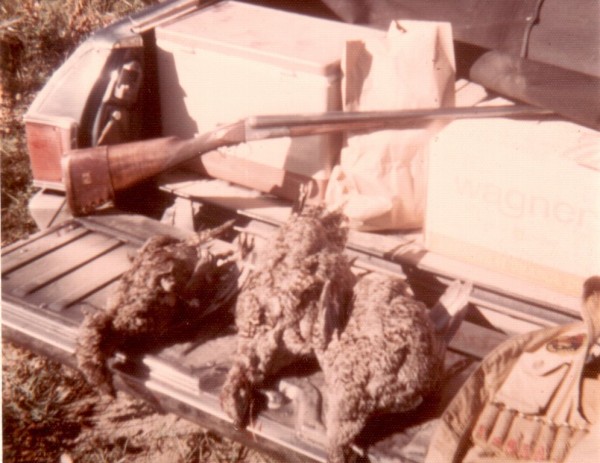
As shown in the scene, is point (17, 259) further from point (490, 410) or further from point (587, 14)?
point (587, 14)

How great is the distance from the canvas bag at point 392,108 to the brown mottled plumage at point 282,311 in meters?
0.49

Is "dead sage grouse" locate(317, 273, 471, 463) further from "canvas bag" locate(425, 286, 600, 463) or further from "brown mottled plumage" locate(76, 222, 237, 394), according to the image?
"brown mottled plumage" locate(76, 222, 237, 394)

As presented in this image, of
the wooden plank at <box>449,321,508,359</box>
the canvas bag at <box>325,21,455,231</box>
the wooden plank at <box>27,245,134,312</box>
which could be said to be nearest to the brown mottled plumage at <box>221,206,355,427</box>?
the wooden plank at <box>449,321,508,359</box>

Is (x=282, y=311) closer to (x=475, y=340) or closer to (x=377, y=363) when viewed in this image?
(x=377, y=363)

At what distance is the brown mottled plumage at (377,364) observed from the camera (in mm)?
1719

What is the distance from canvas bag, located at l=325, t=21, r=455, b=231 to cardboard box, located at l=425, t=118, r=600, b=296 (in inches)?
7.6

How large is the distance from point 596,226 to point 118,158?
1.75 m

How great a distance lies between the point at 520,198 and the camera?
6.81 ft

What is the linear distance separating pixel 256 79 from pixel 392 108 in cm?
52

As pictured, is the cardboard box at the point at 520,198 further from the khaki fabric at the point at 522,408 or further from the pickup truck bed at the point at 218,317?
the khaki fabric at the point at 522,408

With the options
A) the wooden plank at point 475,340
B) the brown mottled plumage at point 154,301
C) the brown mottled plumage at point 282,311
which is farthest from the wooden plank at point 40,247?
the wooden plank at point 475,340

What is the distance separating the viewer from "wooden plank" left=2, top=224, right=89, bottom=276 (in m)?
2.45

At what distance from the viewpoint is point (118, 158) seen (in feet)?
8.95

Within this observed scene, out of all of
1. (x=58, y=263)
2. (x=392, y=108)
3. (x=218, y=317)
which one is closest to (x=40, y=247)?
(x=58, y=263)
